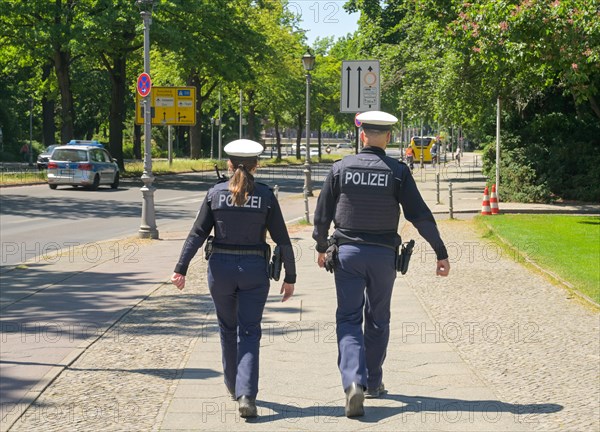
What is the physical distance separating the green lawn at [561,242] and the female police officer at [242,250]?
621 centimetres

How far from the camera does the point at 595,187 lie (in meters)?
29.6

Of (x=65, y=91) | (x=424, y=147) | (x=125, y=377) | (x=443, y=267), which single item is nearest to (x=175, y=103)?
(x=65, y=91)

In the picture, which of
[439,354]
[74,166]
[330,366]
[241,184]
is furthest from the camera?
[74,166]

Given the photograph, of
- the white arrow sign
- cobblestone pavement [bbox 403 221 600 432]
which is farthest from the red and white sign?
cobblestone pavement [bbox 403 221 600 432]

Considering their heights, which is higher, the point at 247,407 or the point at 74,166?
the point at 74,166

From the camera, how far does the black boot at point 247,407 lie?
6.05m

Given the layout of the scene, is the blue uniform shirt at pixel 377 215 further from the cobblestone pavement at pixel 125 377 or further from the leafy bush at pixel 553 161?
the leafy bush at pixel 553 161

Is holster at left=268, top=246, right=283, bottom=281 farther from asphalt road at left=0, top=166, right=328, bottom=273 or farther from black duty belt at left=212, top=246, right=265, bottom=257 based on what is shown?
asphalt road at left=0, top=166, right=328, bottom=273

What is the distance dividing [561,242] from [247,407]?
13.7m

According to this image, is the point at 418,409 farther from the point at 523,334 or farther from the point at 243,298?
the point at 523,334

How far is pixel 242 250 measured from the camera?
6188 mm

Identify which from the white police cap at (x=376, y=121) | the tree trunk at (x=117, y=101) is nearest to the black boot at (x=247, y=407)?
the white police cap at (x=376, y=121)

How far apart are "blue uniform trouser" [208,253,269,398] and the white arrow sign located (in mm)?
13822

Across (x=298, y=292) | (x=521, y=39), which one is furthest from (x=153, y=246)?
(x=521, y=39)
